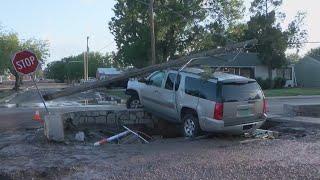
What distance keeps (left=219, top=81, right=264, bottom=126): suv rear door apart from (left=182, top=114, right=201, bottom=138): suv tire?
860 mm

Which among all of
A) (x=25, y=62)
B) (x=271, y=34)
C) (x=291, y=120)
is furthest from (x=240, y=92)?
(x=271, y=34)

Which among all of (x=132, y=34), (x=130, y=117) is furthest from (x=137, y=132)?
(x=132, y=34)

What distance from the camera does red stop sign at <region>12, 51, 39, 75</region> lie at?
14.0 metres

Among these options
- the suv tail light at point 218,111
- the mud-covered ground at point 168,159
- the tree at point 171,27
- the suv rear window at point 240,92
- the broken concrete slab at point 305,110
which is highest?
the tree at point 171,27

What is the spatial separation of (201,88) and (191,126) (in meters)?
1.02

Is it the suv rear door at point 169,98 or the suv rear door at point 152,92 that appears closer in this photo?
the suv rear door at point 169,98

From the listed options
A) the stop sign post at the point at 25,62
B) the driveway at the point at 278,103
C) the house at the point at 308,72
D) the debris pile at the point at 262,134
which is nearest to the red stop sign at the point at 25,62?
the stop sign post at the point at 25,62

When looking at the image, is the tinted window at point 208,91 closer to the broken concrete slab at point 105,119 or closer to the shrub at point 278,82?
the broken concrete slab at point 105,119

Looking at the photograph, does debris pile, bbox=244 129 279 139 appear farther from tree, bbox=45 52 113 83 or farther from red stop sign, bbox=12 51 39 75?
tree, bbox=45 52 113 83

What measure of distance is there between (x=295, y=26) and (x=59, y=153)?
47.5m

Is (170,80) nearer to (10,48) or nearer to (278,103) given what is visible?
(278,103)

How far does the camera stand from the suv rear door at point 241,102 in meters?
13.8

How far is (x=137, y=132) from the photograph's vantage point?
602 inches

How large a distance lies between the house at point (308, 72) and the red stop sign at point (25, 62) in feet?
169
